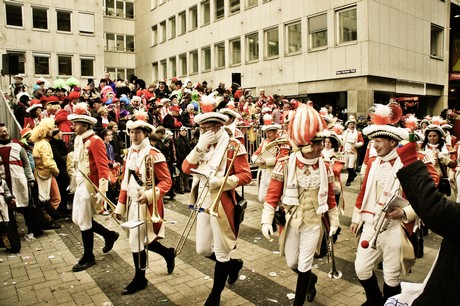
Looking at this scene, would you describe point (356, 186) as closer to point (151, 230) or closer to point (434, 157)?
point (434, 157)

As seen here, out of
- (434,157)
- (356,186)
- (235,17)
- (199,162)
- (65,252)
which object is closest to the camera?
(199,162)

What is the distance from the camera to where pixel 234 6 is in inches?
1152

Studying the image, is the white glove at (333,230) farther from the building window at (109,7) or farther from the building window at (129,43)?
the building window at (129,43)

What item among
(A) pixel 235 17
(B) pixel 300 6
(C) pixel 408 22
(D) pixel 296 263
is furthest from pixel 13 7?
(D) pixel 296 263

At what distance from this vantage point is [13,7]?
30906mm

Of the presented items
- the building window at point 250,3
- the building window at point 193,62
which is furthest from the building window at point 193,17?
the building window at point 250,3

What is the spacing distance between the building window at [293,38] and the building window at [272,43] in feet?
2.80

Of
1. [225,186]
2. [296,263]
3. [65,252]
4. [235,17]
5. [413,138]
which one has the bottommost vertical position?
[65,252]

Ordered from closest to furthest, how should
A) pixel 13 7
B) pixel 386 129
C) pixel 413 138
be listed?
1. pixel 413 138
2. pixel 386 129
3. pixel 13 7

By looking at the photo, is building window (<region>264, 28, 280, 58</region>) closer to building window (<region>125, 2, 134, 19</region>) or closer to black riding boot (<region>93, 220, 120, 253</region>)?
building window (<region>125, 2, 134, 19</region>)

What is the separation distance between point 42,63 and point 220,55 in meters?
15.1

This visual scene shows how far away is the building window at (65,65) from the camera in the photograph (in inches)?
1305

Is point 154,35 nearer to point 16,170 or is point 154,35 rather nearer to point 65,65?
point 65,65

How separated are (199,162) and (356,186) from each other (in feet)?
29.0
